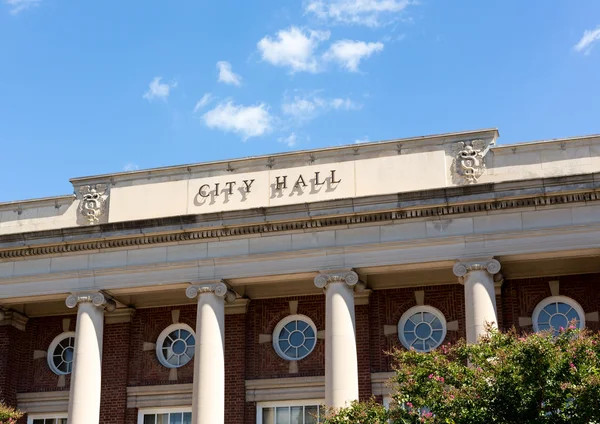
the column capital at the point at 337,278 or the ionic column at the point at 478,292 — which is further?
the column capital at the point at 337,278

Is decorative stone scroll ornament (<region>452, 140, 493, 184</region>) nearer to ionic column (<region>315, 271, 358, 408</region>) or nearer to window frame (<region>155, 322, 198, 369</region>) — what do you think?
ionic column (<region>315, 271, 358, 408</region>)

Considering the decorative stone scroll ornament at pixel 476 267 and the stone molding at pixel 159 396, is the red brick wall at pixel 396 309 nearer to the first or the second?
the decorative stone scroll ornament at pixel 476 267

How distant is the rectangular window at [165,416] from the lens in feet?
109

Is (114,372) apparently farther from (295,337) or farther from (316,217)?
(316,217)

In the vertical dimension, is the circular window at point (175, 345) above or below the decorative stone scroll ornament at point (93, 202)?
below

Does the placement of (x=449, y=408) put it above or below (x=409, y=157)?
below

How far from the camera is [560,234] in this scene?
95.6 ft

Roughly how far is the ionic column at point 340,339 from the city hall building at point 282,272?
46mm

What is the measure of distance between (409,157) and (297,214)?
13.3 ft

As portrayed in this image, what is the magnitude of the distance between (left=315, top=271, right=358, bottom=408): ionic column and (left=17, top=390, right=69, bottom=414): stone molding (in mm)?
10464

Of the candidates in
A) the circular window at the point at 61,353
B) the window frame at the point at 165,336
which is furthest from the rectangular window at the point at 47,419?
the window frame at the point at 165,336

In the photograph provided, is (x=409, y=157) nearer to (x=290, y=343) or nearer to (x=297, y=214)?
(x=297, y=214)

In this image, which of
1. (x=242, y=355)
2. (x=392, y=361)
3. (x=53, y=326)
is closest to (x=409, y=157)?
(x=392, y=361)

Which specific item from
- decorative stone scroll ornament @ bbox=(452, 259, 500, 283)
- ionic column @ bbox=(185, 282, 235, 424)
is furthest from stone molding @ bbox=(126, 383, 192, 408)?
decorative stone scroll ornament @ bbox=(452, 259, 500, 283)
